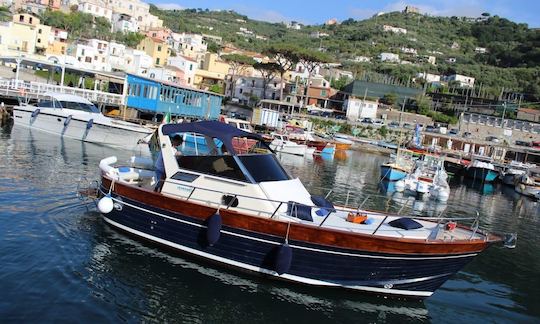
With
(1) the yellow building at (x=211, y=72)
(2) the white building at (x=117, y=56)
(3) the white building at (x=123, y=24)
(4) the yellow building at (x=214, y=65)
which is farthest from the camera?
(3) the white building at (x=123, y=24)

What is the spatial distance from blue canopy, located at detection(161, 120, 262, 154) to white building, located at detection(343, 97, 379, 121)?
79888mm

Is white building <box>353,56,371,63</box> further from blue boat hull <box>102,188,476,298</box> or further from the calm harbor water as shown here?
blue boat hull <box>102,188,476,298</box>

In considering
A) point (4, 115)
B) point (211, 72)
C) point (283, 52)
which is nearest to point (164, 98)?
point (4, 115)

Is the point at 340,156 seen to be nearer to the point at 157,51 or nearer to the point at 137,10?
the point at 157,51

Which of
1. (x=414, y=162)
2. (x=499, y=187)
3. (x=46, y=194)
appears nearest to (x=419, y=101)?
(x=499, y=187)

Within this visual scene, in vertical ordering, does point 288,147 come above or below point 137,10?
below

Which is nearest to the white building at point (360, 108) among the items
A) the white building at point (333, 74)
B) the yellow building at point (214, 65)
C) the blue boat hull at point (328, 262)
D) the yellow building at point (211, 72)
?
the white building at point (333, 74)

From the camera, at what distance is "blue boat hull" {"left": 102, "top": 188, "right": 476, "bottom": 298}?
11492 mm

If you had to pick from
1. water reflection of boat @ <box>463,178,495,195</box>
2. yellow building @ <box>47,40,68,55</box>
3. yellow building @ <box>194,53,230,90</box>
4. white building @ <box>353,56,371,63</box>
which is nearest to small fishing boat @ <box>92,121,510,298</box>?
water reflection of boat @ <box>463,178,495,195</box>

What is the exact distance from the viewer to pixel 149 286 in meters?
11.5

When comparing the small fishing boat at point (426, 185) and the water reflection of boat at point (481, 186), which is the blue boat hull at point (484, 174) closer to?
the water reflection of boat at point (481, 186)

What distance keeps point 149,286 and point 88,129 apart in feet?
84.0

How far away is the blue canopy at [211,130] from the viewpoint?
13.3 metres

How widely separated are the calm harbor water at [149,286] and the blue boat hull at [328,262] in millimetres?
347
